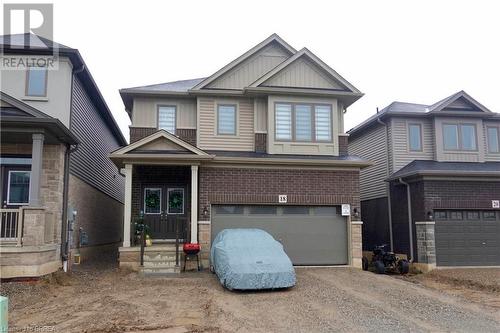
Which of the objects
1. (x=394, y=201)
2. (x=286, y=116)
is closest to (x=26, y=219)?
(x=286, y=116)

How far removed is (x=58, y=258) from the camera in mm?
11984

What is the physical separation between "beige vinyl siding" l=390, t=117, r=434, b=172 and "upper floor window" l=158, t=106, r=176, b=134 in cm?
870

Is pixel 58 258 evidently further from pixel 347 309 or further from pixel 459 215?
pixel 459 215

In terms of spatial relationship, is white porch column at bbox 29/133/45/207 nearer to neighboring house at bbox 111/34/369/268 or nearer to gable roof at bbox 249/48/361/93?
neighboring house at bbox 111/34/369/268

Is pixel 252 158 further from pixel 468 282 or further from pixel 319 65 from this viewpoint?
pixel 468 282

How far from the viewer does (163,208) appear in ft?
48.7

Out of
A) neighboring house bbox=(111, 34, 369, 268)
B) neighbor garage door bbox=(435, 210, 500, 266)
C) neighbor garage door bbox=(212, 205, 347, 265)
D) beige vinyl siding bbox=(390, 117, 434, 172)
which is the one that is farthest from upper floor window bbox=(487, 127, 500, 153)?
neighbor garage door bbox=(212, 205, 347, 265)

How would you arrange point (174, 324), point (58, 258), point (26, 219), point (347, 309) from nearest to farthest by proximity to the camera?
point (174, 324), point (347, 309), point (26, 219), point (58, 258)

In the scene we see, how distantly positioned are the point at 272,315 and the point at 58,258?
7.12 meters

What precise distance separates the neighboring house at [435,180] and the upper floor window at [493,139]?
0.04 meters

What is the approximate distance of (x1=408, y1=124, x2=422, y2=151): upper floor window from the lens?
17547 mm

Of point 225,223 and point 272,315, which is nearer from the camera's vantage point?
point 272,315

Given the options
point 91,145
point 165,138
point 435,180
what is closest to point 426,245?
point 435,180

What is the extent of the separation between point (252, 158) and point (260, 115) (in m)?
2.12
